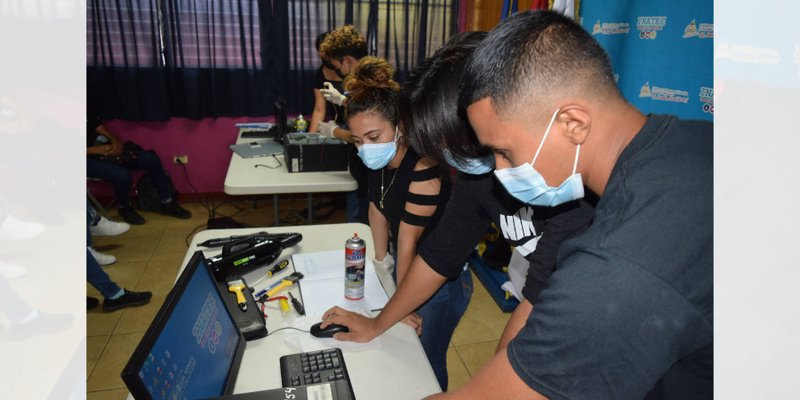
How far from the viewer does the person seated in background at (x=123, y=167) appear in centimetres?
374

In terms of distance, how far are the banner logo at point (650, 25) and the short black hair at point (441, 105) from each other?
1487mm

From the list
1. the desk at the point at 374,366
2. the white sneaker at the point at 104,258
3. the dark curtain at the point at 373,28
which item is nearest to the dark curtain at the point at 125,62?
the dark curtain at the point at 373,28

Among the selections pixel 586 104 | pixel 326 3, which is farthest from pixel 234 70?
pixel 586 104

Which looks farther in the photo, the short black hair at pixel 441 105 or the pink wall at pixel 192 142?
the pink wall at pixel 192 142

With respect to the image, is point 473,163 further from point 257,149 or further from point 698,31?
point 257,149

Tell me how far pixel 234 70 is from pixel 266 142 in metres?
1.01

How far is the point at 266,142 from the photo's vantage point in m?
3.36

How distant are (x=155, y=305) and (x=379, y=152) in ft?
6.06

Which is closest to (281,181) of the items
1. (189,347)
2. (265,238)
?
(265,238)
